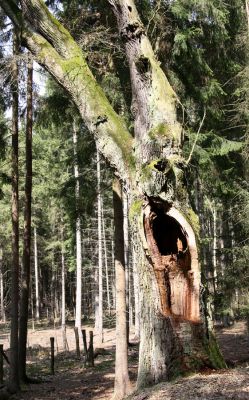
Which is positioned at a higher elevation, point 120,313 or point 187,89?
point 187,89

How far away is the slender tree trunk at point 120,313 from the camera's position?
9.11 meters

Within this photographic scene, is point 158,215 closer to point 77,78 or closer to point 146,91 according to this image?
point 146,91

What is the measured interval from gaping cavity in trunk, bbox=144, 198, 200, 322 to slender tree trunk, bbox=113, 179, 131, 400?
455 cm

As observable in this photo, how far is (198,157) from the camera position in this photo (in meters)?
9.80

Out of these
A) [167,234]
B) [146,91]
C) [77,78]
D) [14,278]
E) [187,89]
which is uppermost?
[187,89]

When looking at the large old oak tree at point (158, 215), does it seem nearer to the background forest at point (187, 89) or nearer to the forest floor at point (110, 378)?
the forest floor at point (110, 378)

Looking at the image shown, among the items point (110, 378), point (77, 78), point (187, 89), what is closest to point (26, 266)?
point (110, 378)

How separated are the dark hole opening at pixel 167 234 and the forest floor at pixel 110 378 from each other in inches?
53.9

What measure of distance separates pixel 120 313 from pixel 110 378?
3.39m

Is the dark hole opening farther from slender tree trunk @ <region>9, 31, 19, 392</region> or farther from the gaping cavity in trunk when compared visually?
slender tree trunk @ <region>9, 31, 19, 392</region>

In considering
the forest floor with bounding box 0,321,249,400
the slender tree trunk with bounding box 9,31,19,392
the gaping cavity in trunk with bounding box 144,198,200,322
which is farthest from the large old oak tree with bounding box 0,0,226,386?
the slender tree trunk with bounding box 9,31,19,392

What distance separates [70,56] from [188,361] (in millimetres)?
4118

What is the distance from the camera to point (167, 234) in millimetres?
5355

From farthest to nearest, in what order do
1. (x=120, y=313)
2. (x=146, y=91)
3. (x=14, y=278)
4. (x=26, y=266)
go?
(x=26, y=266), (x=14, y=278), (x=120, y=313), (x=146, y=91)
